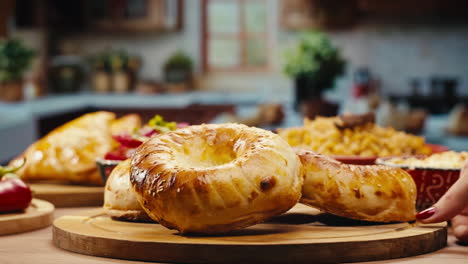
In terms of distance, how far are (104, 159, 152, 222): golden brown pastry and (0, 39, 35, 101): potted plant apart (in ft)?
16.8

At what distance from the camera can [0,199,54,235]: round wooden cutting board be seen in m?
1.50

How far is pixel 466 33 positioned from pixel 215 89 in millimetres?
2877

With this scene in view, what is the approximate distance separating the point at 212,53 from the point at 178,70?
63cm

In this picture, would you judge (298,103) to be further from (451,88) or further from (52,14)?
(52,14)

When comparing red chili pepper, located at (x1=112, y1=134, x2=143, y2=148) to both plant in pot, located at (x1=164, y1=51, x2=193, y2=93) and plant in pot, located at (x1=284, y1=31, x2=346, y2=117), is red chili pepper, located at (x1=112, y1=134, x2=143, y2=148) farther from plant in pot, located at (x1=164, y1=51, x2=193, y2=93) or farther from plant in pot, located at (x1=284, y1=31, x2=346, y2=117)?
plant in pot, located at (x1=164, y1=51, x2=193, y2=93)

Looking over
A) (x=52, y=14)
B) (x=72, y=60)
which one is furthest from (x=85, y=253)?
(x=72, y=60)

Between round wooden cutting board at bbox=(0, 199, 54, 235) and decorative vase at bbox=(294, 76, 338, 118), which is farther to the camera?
decorative vase at bbox=(294, 76, 338, 118)

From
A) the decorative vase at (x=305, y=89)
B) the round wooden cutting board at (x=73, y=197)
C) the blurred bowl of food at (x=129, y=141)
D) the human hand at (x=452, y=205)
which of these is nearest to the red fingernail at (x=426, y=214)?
the human hand at (x=452, y=205)

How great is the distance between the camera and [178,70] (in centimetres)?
814

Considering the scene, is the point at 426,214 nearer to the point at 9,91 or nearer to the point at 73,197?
the point at 73,197

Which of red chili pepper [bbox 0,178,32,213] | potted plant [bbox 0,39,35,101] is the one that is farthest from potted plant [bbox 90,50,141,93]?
red chili pepper [bbox 0,178,32,213]

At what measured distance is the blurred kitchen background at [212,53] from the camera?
7031 mm

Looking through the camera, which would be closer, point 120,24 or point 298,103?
point 298,103

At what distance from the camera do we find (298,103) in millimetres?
5285
